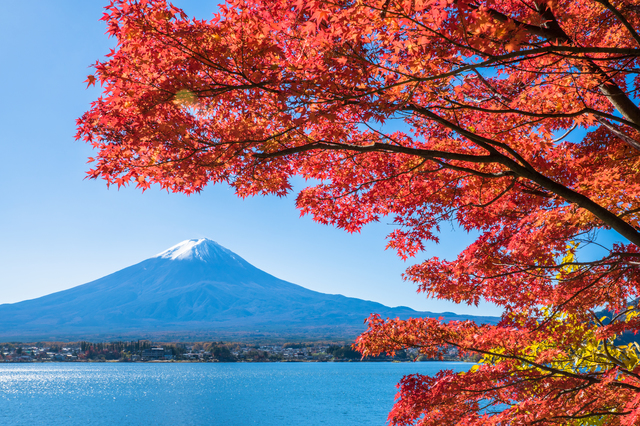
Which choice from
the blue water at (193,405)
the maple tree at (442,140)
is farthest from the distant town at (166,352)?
the maple tree at (442,140)

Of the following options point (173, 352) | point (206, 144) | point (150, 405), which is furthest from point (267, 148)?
point (173, 352)

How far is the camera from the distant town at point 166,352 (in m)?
123

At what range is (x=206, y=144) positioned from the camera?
12.5ft

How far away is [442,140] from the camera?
4957 millimetres

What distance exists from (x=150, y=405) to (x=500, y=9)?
198ft

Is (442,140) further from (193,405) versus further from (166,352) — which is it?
(166,352)

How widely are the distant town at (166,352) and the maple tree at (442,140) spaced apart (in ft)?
388

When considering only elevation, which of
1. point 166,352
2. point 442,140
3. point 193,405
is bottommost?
point 166,352

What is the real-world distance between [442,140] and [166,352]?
136375 millimetres

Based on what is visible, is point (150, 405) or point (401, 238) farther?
point (150, 405)

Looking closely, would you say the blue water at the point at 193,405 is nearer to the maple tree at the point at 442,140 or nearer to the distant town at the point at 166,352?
the maple tree at the point at 442,140

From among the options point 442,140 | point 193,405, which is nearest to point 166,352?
point 193,405

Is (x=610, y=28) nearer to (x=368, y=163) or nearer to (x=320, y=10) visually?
(x=368, y=163)

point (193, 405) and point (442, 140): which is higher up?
point (442, 140)
